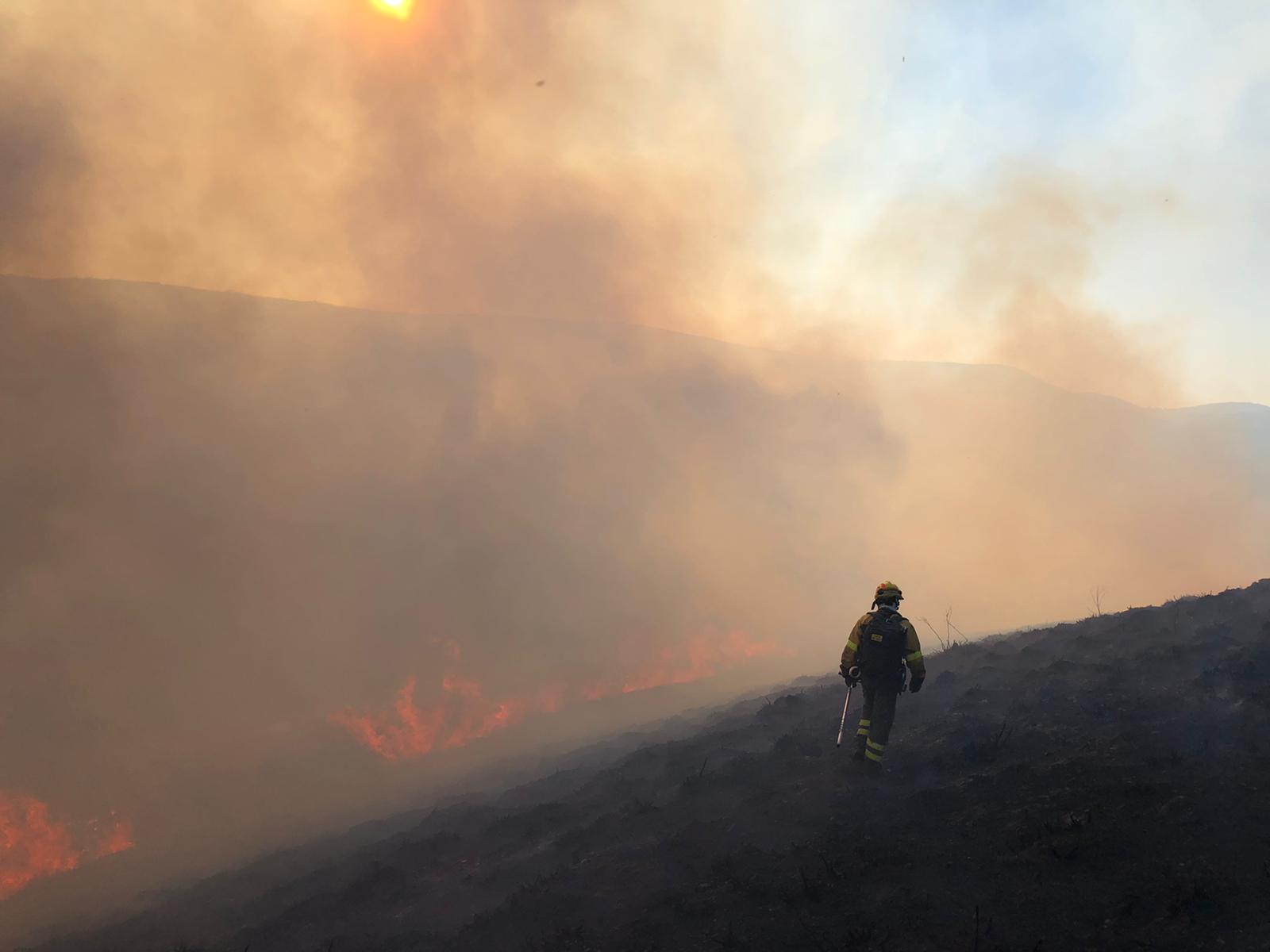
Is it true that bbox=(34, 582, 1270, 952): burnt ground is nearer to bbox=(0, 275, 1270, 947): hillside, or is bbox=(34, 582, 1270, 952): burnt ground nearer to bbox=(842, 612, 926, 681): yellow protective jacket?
bbox=(842, 612, 926, 681): yellow protective jacket

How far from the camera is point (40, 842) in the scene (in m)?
27.3

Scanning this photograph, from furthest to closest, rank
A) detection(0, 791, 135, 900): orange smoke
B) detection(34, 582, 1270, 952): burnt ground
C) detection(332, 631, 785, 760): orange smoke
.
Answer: detection(332, 631, 785, 760): orange smoke
detection(0, 791, 135, 900): orange smoke
detection(34, 582, 1270, 952): burnt ground

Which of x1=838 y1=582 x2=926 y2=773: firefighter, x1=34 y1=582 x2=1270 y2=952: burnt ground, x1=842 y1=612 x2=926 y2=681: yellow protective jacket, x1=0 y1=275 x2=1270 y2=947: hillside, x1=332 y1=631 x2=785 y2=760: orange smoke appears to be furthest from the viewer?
x1=332 y1=631 x2=785 y2=760: orange smoke

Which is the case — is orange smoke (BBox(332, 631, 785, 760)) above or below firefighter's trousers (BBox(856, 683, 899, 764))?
below

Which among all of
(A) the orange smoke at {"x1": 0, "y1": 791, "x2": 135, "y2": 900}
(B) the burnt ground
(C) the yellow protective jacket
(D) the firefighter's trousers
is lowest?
(A) the orange smoke at {"x1": 0, "y1": 791, "x2": 135, "y2": 900}

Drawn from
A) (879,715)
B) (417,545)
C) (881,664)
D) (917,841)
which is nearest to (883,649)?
(881,664)

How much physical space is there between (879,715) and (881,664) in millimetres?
706

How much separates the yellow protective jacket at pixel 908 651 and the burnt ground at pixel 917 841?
137 cm

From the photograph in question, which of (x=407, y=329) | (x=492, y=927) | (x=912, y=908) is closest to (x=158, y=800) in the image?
(x=492, y=927)

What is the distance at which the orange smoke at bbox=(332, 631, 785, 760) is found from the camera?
116 feet

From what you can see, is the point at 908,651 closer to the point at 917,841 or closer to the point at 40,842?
the point at 917,841

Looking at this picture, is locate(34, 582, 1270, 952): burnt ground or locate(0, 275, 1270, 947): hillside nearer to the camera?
locate(34, 582, 1270, 952): burnt ground

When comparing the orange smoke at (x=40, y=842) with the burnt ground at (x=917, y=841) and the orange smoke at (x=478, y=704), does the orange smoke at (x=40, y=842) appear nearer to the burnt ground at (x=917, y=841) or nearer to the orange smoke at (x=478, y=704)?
the orange smoke at (x=478, y=704)

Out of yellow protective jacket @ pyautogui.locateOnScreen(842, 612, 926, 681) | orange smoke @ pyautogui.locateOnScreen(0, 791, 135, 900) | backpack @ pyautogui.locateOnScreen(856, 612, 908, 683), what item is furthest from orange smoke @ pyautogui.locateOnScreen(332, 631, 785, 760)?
backpack @ pyautogui.locateOnScreen(856, 612, 908, 683)
